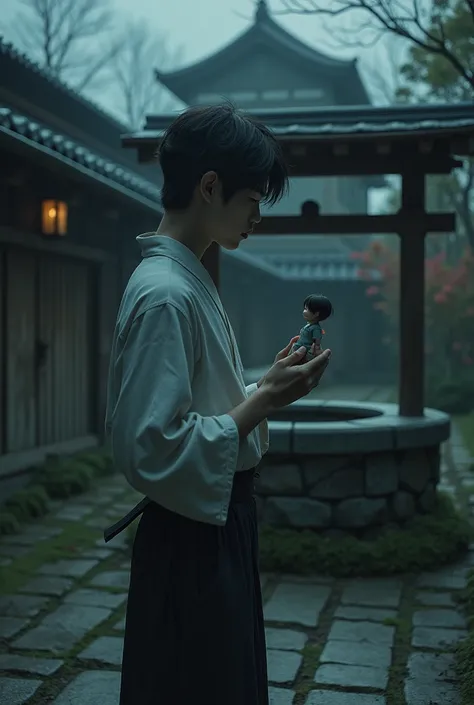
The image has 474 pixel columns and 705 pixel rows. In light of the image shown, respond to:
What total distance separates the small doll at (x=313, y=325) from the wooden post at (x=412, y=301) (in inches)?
178

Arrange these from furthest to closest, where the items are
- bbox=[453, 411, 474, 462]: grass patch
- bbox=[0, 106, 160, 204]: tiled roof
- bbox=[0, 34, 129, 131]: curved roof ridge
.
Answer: bbox=[453, 411, 474, 462]: grass patch
bbox=[0, 34, 129, 131]: curved roof ridge
bbox=[0, 106, 160, 204]: tiled roof

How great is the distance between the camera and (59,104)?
12.0 m

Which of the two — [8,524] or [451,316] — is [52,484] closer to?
[8,524]

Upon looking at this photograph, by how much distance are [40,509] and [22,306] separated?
7.05ft

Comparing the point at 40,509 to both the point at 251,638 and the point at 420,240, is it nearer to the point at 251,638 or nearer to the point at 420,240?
the point at 420,240

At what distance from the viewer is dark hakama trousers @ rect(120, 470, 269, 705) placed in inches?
77.6

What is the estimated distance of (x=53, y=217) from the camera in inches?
333

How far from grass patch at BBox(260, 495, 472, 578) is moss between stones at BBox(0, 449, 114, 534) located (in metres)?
2.43

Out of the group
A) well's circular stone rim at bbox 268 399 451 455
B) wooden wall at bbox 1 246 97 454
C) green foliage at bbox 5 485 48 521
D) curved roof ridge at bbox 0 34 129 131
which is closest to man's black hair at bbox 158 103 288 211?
well's circular stone rim at bbox 268 399 451 455

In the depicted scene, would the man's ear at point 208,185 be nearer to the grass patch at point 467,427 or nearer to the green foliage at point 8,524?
the green foliage at point 8,524

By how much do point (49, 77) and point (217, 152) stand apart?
9.79 meters

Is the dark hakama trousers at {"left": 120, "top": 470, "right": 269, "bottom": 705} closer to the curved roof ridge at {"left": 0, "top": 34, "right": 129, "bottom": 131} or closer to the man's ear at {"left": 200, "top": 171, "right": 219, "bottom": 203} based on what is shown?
the man's ear at {"left": 200, "top": 171, "right": 219, "bottom": 203}

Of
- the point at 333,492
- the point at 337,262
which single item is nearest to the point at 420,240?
the point at 333,492

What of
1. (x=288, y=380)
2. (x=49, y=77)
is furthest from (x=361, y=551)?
(x=49, y=77)
